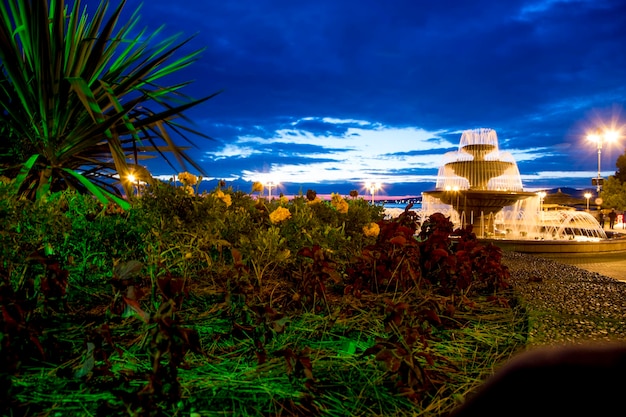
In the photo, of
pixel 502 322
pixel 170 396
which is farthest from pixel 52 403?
pixel 502 322

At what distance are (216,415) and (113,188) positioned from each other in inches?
152

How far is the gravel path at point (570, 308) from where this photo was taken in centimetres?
231

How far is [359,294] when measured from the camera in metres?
2.46

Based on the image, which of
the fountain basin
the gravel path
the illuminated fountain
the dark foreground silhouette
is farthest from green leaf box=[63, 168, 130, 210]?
the illuminated fountain

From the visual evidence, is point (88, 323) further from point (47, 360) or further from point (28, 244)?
point (28, 244)

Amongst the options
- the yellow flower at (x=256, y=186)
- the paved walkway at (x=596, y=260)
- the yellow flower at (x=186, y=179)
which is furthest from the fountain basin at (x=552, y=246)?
the yellow flower at (x=186, y=179)

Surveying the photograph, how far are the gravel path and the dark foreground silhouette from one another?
1860 mm

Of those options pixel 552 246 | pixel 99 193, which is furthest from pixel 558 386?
pixel 552 246

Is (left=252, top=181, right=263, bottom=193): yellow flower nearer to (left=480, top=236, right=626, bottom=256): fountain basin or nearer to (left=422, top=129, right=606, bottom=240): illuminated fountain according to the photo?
(left=480, top=236, right=626, bottom=256): fountain basin

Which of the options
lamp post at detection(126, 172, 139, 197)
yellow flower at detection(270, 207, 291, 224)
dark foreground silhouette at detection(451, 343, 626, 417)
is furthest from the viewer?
lamp post at detection(126, 172, 139, 197)

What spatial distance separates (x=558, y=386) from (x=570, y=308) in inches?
116

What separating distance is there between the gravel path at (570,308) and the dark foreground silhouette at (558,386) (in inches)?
73.2

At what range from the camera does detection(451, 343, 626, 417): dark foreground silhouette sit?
Answer: 1.31ft

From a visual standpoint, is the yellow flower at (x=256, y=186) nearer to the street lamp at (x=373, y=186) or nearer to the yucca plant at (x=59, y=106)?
the yucca plant at (x=59, y=106)
